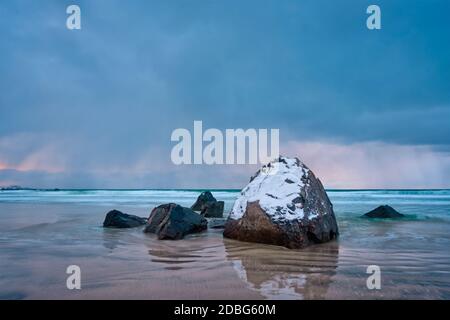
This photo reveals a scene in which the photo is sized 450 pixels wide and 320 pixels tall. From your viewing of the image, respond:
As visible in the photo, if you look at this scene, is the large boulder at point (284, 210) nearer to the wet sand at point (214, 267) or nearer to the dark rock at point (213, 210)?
the wet sand at point (214, 267)

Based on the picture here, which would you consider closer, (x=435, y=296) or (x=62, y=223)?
(x=435, y=296)

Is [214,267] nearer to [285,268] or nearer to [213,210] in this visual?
[285,268]

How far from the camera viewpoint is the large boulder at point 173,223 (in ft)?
18.4

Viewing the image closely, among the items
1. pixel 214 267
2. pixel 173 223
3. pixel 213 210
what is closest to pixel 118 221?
pixel 173 223

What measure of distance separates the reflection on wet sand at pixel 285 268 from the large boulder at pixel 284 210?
181 millimetres

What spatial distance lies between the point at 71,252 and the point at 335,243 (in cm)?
376

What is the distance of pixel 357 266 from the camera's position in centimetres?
379

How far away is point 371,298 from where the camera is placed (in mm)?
2781

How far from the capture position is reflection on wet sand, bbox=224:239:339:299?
2.94m
